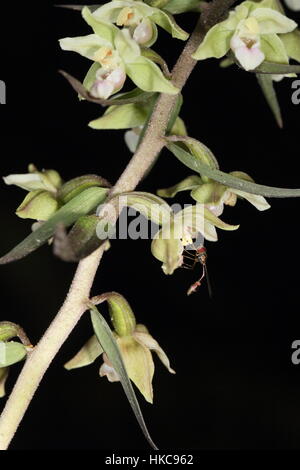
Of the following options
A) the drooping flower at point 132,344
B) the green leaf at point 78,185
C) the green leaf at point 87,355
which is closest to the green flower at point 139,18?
the green leaf at point 78,185

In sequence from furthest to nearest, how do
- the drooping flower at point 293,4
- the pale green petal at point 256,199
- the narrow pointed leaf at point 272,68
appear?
the pale green petal at point 256,199, the drooping flower at point 293,4, the narrow pointed leaf at point 272,68

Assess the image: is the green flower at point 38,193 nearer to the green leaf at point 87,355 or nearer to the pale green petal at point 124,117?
the pale green petal at point 124,117

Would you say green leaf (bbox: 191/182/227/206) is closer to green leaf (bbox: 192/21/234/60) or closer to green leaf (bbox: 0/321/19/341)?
green leaf (bbox: 192/21/234/60)

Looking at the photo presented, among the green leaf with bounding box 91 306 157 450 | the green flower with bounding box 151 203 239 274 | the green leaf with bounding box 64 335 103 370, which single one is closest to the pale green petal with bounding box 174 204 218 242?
the green flower with bounding box 151 203 239 274

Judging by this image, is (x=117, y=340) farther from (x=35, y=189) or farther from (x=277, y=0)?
(x=277, y=0)

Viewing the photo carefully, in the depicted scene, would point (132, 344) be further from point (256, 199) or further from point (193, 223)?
point (256, 199)

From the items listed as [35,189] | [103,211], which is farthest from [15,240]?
[103,211]

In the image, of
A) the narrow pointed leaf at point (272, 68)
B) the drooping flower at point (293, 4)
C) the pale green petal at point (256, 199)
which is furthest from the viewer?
the pale green petal at point (256, 199)
